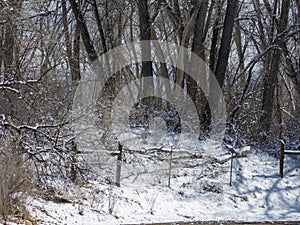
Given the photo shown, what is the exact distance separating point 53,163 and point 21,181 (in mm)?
1796

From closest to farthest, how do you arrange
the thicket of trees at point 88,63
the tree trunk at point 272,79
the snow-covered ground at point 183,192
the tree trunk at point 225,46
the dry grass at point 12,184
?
the dry grass at point 12,184 → the snow-covered ground at point 183,192 → the thicket of trees at point 88,63 → the tree trunk at point 272,79 → the tree trunk at point 225,46

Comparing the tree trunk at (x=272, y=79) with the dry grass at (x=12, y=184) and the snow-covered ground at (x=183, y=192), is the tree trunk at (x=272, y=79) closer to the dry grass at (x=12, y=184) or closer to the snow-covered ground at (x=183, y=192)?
the snow-covered ground at (x=183, y=192)

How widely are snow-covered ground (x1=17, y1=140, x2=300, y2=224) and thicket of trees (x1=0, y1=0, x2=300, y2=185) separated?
2.87 ft

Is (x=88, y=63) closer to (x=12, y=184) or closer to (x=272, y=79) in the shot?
(x=272, y=79)

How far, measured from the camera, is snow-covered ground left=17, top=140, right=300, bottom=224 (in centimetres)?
821

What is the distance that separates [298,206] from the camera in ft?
33.6

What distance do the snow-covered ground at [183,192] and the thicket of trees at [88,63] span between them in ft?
2.87

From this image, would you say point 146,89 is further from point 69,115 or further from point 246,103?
point 69,115

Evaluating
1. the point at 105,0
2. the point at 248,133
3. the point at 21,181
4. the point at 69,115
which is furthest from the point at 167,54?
the point at 21,181

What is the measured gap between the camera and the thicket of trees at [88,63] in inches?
338

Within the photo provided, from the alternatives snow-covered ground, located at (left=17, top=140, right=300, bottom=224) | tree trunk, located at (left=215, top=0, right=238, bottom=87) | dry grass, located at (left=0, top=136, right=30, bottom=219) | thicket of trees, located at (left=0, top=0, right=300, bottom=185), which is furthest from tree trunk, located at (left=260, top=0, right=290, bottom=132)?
dry grass, located at (left=0, top=136, right=30, bottom=219)

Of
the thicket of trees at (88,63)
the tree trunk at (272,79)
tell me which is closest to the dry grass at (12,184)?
the thicket of trees at (88,63)

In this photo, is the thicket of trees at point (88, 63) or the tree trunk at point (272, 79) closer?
the thicket of trees at point (88, 63)

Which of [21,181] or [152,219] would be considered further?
[152,219]
